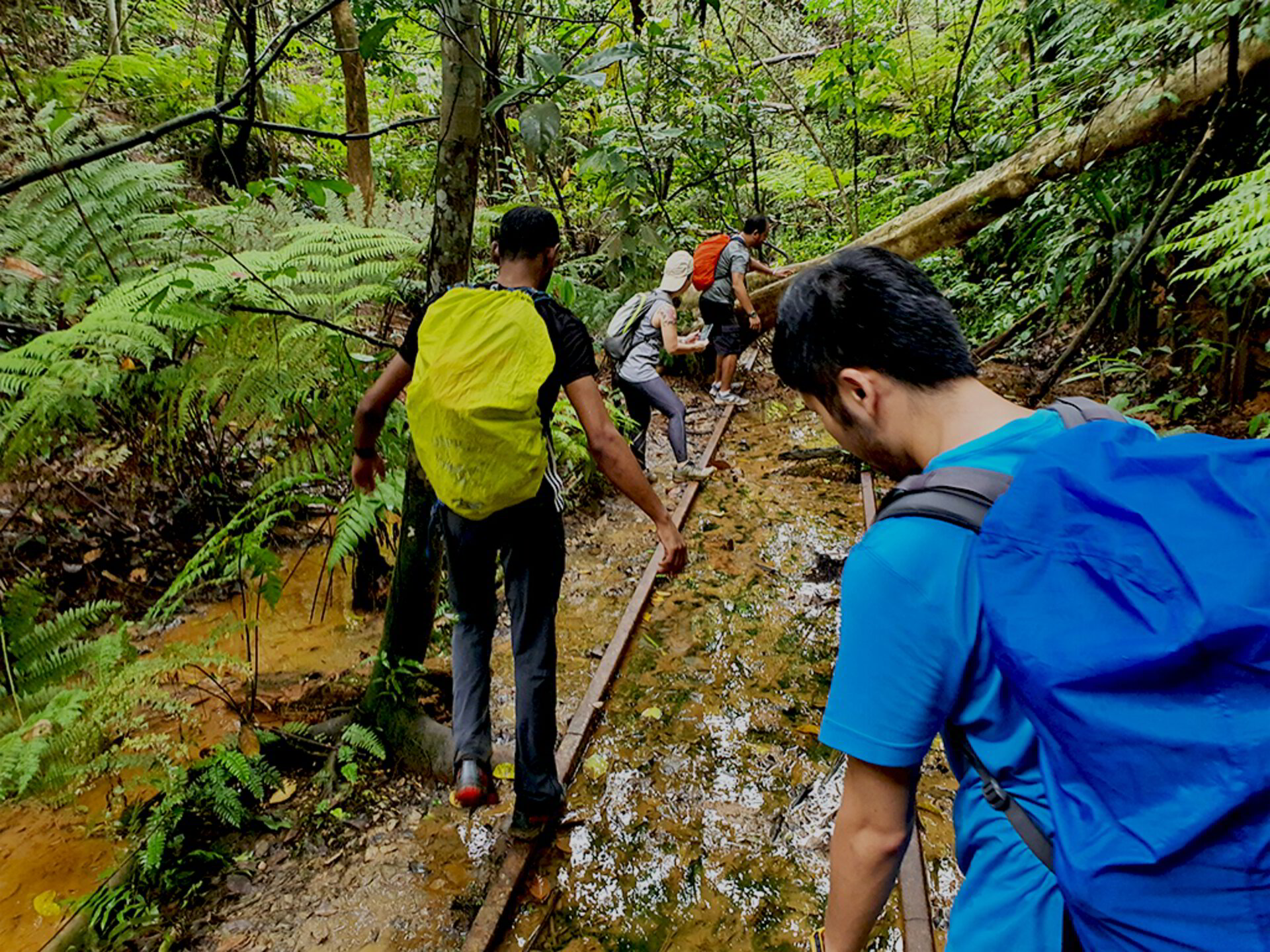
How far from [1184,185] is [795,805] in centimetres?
552

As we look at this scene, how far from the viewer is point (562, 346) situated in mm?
2348

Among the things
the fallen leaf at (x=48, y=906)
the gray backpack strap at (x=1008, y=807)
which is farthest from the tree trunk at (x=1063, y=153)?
the fallen leaf at (x=48, y=906)

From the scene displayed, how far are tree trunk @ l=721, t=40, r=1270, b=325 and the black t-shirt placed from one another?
1742 mm

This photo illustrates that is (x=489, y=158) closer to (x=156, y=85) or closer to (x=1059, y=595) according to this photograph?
(x=156, y=85)

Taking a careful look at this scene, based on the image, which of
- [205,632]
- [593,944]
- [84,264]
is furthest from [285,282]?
[593,944]

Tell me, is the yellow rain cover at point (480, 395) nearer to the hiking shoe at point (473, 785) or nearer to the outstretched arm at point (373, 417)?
the outstretched arm at point (373, 417)

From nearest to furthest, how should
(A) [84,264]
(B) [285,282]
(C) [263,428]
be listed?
(B) [285,282], (A) [84,264], (C) [263,428]

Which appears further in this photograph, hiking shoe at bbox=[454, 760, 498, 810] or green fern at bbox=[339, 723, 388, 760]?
green fern at bbox=[339, 723, 388, 760]

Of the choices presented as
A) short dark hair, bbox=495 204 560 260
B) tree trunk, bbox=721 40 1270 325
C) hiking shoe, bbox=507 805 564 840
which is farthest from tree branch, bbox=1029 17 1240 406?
hiking shoe, bbox=507 805 564 840

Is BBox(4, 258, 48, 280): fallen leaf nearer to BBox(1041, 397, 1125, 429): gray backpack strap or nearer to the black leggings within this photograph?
the black leggings

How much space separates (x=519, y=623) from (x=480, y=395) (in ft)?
3.13

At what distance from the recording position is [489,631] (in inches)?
108

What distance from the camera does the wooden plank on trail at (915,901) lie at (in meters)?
2.22

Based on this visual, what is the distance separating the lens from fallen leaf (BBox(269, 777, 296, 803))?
284cm
